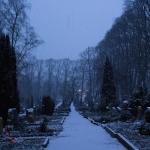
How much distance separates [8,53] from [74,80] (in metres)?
43.3

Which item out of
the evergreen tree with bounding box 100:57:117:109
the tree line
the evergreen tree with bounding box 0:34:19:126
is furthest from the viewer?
the evergreen tree with bounding box 100:57:117:109

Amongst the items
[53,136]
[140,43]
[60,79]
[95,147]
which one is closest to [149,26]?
[140,43]

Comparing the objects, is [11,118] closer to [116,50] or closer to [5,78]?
[5,78]

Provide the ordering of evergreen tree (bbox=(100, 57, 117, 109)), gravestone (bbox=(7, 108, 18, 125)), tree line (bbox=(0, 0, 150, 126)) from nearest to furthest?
1. gravestone (bbox=(7, 108, 18, 125))
2. tree line (bbox=(0, 0, 150, 126))
3. evergreen tree (bbox=(100, 57, 117, 109))

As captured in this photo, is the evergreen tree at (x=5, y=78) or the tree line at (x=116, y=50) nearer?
the evergreen tree at (x=5, y=78)

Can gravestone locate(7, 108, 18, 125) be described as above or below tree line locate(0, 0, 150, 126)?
below

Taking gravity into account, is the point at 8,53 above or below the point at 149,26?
below

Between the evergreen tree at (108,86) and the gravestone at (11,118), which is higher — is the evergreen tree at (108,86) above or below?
above

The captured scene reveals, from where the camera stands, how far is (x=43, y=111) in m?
30.9

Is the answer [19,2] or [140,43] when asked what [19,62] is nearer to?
[19,2]

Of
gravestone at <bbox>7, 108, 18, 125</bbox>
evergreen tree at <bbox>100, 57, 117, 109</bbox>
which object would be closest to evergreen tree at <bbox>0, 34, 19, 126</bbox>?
gravestone at <bbox>7, 108, 18, 125</bbox>

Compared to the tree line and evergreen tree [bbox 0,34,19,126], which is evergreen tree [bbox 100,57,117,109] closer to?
the tree line

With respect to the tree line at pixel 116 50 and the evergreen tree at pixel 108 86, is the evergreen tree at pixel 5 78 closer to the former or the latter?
the tree line at pixel 116 50

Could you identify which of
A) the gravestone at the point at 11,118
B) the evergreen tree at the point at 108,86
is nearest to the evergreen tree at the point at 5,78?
the gravestone at the point at 11,118
